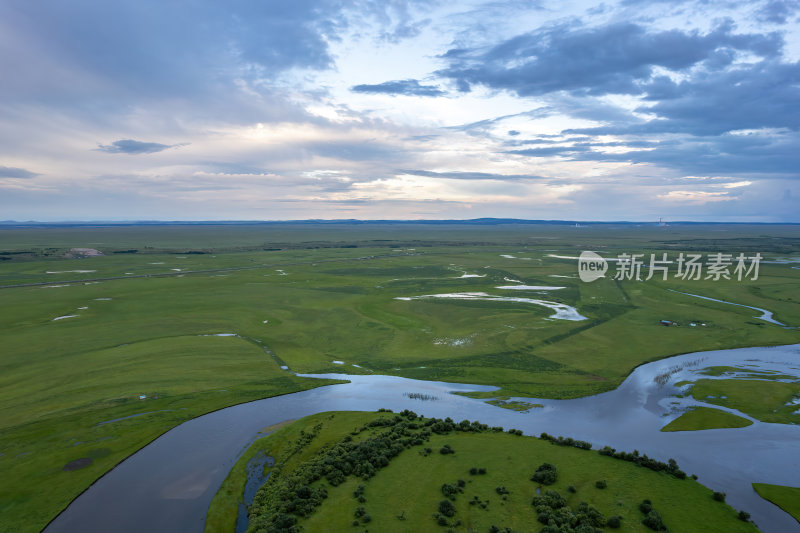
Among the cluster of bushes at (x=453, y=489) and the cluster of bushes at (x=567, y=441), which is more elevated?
the cluster of bushes at (x=567, y=441)

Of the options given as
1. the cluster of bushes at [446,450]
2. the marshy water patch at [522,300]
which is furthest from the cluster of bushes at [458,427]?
the marshy water patch at [522,300]

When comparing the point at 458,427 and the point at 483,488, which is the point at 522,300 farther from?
the point at 483,488

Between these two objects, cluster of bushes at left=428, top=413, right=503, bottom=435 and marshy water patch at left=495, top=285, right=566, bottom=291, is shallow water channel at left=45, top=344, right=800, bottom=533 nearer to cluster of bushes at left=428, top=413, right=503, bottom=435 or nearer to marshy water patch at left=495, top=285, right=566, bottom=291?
cluster of bushes at left=428, top=413, right=503, bottom=435

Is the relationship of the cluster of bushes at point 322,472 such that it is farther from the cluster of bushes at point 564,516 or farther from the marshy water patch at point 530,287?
the marshy water patch at point 530,287

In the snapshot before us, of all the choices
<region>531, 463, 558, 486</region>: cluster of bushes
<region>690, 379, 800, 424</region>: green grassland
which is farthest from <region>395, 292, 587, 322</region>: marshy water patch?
<region>531, 463, 558, 486</region>: cluster of bushes

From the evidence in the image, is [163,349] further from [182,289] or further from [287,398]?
[182,289]

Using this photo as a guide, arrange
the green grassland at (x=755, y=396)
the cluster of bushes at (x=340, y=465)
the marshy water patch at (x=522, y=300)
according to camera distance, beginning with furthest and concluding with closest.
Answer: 1. the marshy water patch at (x=522, y=300)
2. the green grassland at (x=755, y=396)
3. the cluster of bushes at (x=340, y=465)

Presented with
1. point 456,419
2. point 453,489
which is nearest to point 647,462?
point 453,489
